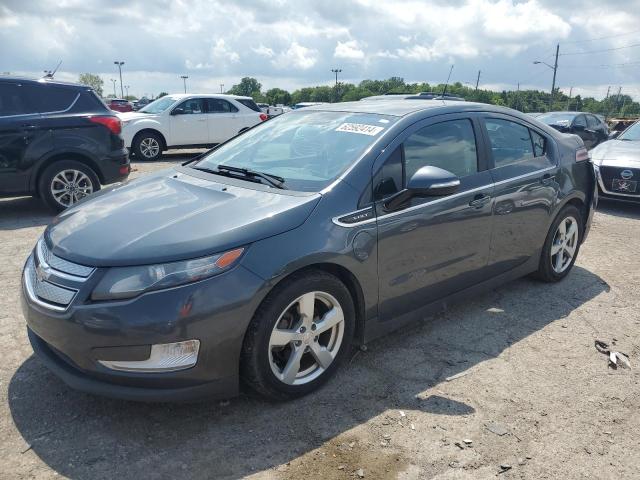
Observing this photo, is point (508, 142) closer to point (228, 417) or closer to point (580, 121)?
point (228, 417)

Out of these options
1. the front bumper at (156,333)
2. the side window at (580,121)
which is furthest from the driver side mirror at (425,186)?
the side window at (580,121)

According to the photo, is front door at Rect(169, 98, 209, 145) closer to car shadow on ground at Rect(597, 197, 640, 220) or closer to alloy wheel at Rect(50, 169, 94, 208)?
alloy wheel at Rect(50, 169, 94, 208)

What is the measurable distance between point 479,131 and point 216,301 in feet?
7.95

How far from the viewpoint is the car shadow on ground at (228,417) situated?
2.53m

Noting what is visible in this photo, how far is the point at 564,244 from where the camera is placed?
487 cm

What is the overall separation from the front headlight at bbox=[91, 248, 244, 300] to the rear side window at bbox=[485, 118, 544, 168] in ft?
7.98

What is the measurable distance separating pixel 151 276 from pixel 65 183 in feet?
17.8

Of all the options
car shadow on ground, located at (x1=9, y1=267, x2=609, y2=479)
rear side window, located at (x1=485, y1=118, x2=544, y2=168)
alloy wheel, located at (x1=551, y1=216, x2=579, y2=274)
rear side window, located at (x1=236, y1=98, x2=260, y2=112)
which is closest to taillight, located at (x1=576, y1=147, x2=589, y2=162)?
alloy wheel, located at (x1=551, y1=216, x2=579, y2=274)

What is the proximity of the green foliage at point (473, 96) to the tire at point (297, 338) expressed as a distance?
33744mm

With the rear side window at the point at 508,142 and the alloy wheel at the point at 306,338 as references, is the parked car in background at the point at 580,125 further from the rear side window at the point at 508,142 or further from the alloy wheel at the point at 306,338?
the alloy wheel at the point at 306,338

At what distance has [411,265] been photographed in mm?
3412

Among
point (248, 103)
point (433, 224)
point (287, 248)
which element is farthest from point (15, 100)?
point (248, 103)

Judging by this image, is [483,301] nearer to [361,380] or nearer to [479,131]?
[479,131]

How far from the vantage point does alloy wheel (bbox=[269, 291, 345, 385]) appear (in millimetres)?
2895
